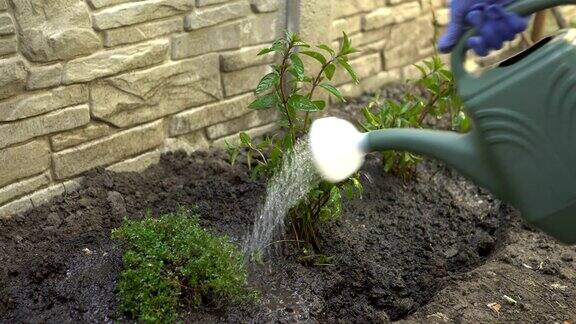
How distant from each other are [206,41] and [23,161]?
0.83 meters

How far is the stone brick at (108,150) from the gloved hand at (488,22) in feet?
5.05

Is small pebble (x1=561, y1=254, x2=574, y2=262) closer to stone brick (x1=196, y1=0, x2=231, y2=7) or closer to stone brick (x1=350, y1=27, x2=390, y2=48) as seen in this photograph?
stone brick (x1=350, y1=27, x2=390, y2=48)

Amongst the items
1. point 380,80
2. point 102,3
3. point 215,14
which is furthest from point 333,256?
point 380,80

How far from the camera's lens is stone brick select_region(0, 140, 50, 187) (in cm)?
288

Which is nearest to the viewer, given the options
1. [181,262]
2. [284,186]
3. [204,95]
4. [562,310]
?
[181,262]

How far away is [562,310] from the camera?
2764 millimetres

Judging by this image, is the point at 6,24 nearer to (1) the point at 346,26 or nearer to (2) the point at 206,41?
(2) the point at 206,41

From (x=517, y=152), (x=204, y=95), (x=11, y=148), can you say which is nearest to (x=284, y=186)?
(x=204, y=95)

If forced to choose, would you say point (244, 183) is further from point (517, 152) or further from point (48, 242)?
point (517, 152)

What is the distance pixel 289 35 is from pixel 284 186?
49cm

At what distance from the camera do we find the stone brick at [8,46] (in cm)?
275

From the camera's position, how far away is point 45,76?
9.45ft

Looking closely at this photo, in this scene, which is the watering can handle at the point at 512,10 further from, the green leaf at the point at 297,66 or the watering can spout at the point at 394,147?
the green leaf at the point at 297,66

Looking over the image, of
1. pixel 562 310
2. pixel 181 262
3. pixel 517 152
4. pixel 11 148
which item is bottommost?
pixel 562 310
